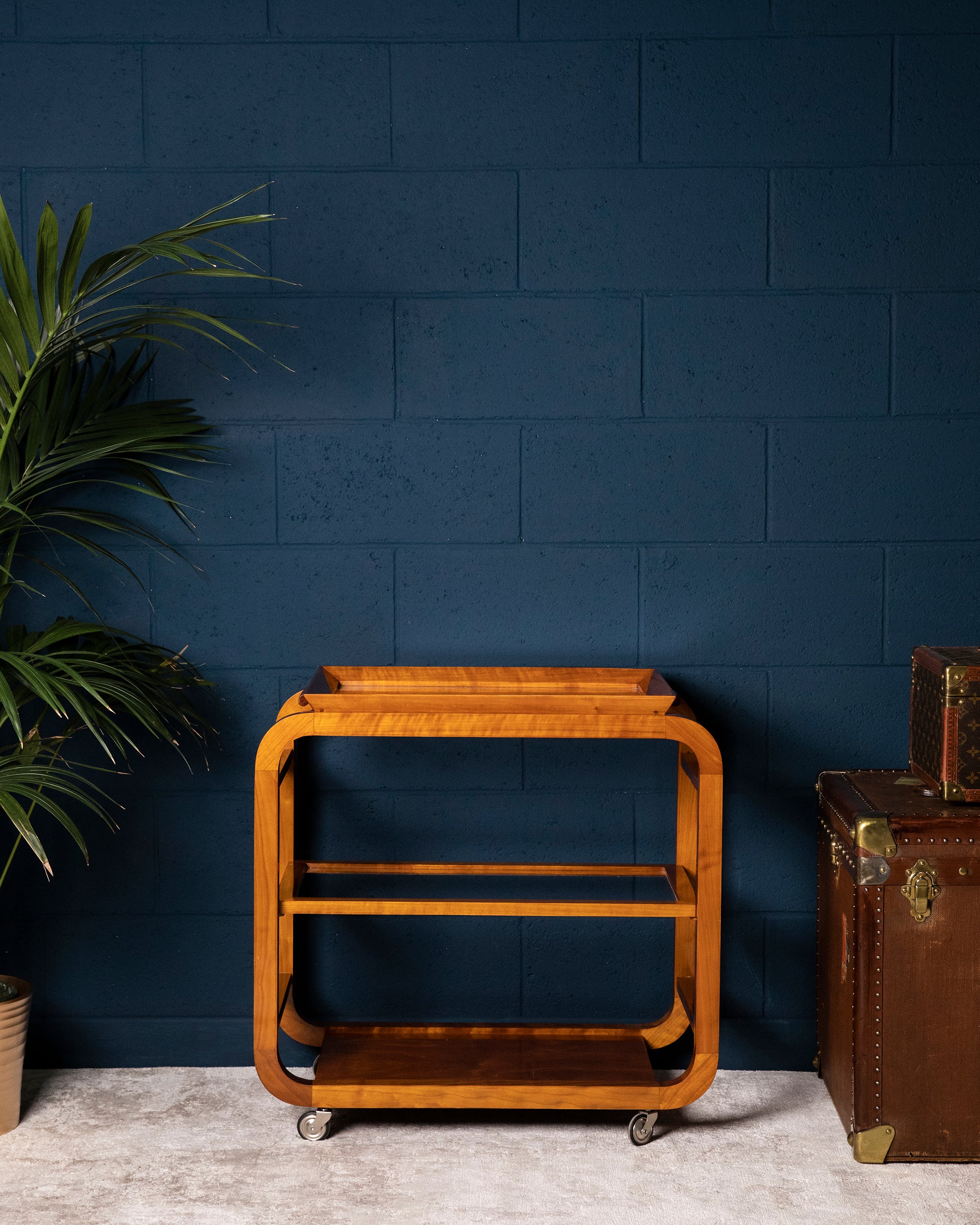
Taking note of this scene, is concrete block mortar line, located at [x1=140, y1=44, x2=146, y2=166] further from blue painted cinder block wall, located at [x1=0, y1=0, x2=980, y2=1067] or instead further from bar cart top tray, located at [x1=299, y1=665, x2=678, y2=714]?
bar cart top tray, located at [x1=299, y1=665, x2=678, y2=714]

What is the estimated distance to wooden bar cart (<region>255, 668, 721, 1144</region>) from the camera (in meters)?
2.06

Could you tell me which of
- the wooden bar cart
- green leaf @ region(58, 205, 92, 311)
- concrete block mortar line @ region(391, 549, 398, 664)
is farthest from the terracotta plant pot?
green leaf @ region(58, 205, 92, 311)

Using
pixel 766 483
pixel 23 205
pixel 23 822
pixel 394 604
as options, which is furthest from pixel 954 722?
pixel 23 205

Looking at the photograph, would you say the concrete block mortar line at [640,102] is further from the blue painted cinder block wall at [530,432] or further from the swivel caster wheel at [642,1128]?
the swivel caster wheel at [642,1128]

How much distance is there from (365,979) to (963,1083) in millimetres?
1331

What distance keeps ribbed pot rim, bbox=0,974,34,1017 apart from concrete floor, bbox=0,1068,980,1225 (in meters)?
0.27

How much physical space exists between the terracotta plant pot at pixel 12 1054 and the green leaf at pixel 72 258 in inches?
56.8

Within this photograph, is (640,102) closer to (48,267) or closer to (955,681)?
(48,267)

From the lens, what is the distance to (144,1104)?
2.41 metres

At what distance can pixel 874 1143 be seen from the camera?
2150 mm

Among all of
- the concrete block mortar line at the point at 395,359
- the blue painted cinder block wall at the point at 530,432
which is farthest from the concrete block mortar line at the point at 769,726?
the concrete block mortar line at the point at 395,359

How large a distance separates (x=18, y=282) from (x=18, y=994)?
1.50 metres

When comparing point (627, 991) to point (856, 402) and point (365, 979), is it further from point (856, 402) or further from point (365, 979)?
point (856, 402)

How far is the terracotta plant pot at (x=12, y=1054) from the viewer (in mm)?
2240
